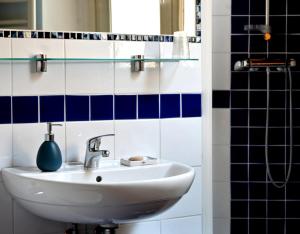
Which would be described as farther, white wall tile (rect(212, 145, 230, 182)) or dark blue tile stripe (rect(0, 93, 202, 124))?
white wall tile (rect(212, 145, 230, 182))

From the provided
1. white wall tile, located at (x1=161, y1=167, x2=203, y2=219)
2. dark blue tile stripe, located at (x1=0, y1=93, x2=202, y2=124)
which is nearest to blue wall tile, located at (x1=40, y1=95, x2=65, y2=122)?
dark blue tile stripe, located at (x1=0, y1=93, x2=202, y2=124)

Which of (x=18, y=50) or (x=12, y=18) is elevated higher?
(x=12, y=18)

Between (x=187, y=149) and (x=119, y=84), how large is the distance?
458mm

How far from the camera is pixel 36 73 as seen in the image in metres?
1.94

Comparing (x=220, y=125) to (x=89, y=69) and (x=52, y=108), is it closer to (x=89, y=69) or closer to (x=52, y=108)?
(x=89, y=69)

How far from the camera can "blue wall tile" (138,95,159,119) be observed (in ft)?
7.02

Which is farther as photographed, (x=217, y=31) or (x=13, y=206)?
(x=217, y=31)

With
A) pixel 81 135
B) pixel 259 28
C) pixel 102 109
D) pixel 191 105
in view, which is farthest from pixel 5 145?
pixel 259 28

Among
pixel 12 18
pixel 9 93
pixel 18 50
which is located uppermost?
pixel 12 18

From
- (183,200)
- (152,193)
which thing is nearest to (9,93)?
(152,193)

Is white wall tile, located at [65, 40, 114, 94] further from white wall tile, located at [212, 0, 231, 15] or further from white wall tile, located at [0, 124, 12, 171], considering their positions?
white wall tile, located at [212, 0, 231, 15]

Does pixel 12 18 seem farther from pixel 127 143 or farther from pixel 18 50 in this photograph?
pixel 127 143

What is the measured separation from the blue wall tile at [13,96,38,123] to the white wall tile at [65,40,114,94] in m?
0.15

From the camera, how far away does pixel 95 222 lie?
1737 millimetres
